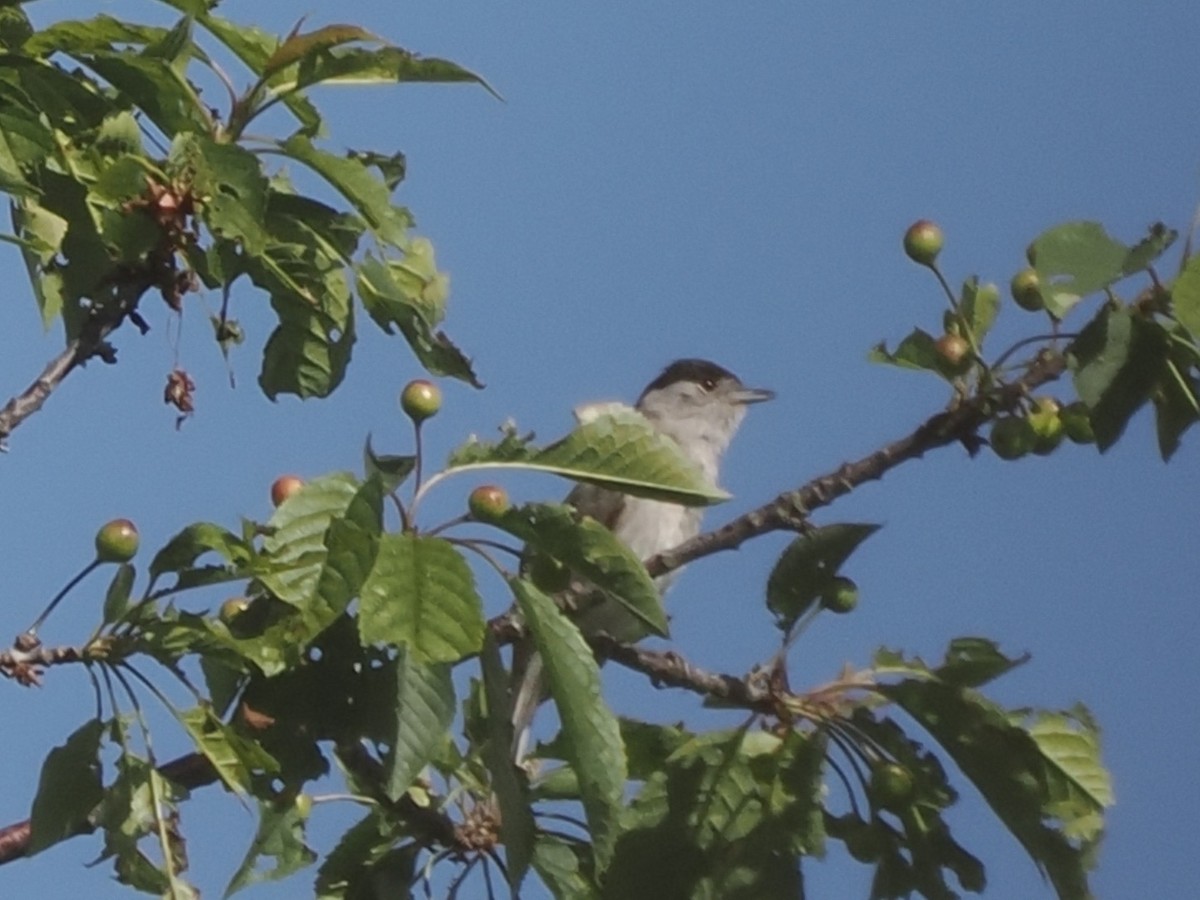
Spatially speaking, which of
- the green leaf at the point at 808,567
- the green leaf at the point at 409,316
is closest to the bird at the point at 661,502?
the green leaf at the point at 808,567

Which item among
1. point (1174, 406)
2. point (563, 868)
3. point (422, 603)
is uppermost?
point (1174, 406)

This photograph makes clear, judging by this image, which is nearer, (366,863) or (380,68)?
(380,68)

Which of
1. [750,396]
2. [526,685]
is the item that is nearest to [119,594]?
[526,685]

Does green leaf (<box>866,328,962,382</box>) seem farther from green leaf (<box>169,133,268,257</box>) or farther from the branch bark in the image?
green leaf (<box>169,133,268,257</box>)

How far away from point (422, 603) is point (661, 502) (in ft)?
2.80

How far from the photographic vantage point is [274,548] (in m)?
2.98

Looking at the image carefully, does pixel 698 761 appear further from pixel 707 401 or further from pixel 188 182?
pixel 707 401

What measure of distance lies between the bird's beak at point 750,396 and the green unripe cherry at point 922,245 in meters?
5.58

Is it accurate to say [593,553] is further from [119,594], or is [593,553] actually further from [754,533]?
[119,594]

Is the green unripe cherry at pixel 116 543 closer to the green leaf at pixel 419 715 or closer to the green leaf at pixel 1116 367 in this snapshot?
the green leaf at pixel 419 715

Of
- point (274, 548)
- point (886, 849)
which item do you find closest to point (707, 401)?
point (886, 849)

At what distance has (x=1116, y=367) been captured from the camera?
291cm

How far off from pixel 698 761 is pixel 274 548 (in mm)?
951

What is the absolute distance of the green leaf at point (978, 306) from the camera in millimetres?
3236
